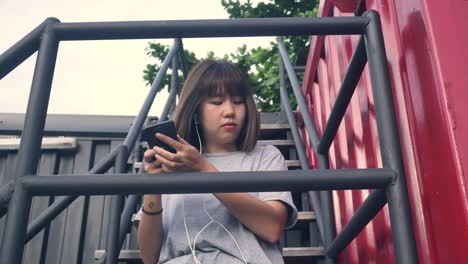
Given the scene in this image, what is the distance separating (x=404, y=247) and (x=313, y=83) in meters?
2.08

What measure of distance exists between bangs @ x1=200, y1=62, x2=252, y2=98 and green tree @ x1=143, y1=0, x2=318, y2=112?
3253 millimetres

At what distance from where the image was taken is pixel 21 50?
0.99 m

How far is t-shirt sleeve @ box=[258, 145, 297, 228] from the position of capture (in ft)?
4.52

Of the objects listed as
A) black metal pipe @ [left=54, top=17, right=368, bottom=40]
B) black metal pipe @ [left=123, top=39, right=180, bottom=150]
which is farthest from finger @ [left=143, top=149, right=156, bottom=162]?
black metal pipe @ [left=123, top=39, right=180, bottom=150]

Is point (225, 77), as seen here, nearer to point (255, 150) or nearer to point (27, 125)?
point (255, 150)

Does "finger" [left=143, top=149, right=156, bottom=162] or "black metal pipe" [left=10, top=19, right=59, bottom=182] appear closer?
"black metal pipe" [left=10, top=19, right=59, bottom=182]

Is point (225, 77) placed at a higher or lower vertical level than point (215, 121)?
higher

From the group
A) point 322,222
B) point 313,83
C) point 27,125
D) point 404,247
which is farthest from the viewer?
point 313,83

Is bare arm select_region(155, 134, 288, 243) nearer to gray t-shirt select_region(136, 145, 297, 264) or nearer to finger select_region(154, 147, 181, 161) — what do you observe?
gray t-shirt select_region(136, 145, 297, 264)

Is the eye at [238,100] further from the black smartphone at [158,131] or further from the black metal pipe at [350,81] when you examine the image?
the black smartphone at [158,131]

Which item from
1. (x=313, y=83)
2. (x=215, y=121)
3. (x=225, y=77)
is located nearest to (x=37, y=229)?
(x=215, y=121)

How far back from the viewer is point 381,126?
864 millimetres

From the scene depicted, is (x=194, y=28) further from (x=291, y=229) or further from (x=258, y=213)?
(x=291, y=229)

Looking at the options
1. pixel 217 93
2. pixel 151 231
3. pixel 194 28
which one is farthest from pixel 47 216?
pixel 194 28
